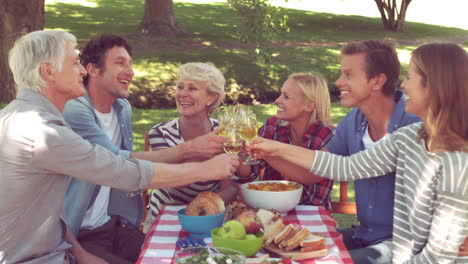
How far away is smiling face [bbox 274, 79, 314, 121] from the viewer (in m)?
4.34

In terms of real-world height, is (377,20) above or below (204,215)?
above

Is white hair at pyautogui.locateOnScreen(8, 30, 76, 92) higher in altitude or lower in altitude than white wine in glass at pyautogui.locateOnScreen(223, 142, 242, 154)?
higher

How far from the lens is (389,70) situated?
3.83m

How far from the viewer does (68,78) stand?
126 inches

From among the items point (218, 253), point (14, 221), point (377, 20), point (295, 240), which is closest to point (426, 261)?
point (295, 240)

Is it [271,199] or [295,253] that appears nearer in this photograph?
[295,253]

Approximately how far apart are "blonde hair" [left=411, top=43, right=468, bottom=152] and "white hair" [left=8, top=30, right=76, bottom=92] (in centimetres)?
203

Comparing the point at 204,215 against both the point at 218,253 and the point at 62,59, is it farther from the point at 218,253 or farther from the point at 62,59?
the point at 62,59

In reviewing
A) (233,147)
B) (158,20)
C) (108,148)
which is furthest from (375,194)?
(158,20)

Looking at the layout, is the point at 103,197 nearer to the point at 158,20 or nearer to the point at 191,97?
the point at 191,97

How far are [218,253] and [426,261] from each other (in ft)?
3.60

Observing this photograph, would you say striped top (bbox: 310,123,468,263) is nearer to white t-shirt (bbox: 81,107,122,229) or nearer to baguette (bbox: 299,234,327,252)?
baguette (bbox: 299,234,327,252)

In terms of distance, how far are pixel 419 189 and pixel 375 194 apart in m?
0.70

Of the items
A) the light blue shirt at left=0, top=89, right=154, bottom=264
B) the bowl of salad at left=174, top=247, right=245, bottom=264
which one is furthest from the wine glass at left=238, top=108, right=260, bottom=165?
the bowl of salad at left=174, top=247, right=245, bottom=264
